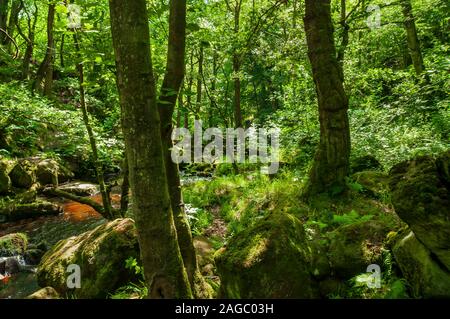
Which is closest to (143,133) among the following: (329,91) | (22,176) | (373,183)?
(329,91)

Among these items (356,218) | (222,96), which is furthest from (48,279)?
(222,96)

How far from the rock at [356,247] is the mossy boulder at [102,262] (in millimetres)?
2699

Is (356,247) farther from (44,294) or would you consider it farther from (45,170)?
(45,170)

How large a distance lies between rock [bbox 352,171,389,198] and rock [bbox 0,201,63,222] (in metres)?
10.1

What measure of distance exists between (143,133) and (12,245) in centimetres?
830

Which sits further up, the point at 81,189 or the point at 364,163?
the point at 364,163

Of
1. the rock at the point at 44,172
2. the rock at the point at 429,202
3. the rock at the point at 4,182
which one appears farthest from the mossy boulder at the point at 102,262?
the rock at the point at 44,172

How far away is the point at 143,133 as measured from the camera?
2834 millimetres

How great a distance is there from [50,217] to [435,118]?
1174cm

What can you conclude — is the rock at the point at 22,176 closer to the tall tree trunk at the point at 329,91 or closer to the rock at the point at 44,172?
the rock at the point at 44,172

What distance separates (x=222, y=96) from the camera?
29.6 meters

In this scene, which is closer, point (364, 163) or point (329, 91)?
point (329, 91)

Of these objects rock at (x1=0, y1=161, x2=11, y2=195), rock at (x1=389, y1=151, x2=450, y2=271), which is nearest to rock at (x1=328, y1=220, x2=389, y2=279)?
rock at (x1=389, y1=151, x2=450, y2=271)
